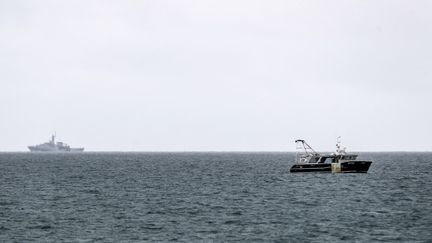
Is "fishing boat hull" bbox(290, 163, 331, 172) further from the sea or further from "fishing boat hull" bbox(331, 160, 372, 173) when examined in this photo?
the sea

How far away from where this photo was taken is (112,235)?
46.0 metres

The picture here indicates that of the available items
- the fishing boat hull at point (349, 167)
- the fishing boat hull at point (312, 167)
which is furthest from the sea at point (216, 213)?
the fishing boat hull at point (312, 167)

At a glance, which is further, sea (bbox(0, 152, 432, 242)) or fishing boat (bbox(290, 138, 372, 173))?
fishing boat (bbox(290, 138, 372, 173))

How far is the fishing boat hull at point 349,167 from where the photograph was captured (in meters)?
117

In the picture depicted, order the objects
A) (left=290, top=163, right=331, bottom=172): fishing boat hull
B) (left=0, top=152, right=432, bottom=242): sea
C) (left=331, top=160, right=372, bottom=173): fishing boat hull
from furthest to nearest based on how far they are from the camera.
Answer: (left=290, top=163, right=331, bottom=172): fishing boat hull
(left=331, top=160, right=372, bottom=173): fishing boat hull
(left=0, top=152, right=432, bottom=242): sea

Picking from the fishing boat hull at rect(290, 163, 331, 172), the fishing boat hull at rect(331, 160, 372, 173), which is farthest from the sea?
the fishing boat hull at rect(290, 163, 331, 172)

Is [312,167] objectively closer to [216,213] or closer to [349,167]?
[349,167]

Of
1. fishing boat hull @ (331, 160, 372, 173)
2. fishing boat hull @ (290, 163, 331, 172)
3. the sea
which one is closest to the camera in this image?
the sea

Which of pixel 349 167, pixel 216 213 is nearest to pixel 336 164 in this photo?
pixel 349 167

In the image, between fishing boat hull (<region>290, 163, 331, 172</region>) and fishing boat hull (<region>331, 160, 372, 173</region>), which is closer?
fishing boat hull (<region>331, 160, 372, 173</region>)

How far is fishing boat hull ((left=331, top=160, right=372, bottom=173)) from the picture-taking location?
117 metres

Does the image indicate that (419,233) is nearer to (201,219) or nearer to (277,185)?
(201,219)

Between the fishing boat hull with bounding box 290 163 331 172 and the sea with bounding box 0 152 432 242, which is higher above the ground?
the fishing boat hull with bounding box 290 163 331 172

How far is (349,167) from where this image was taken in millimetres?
118875
